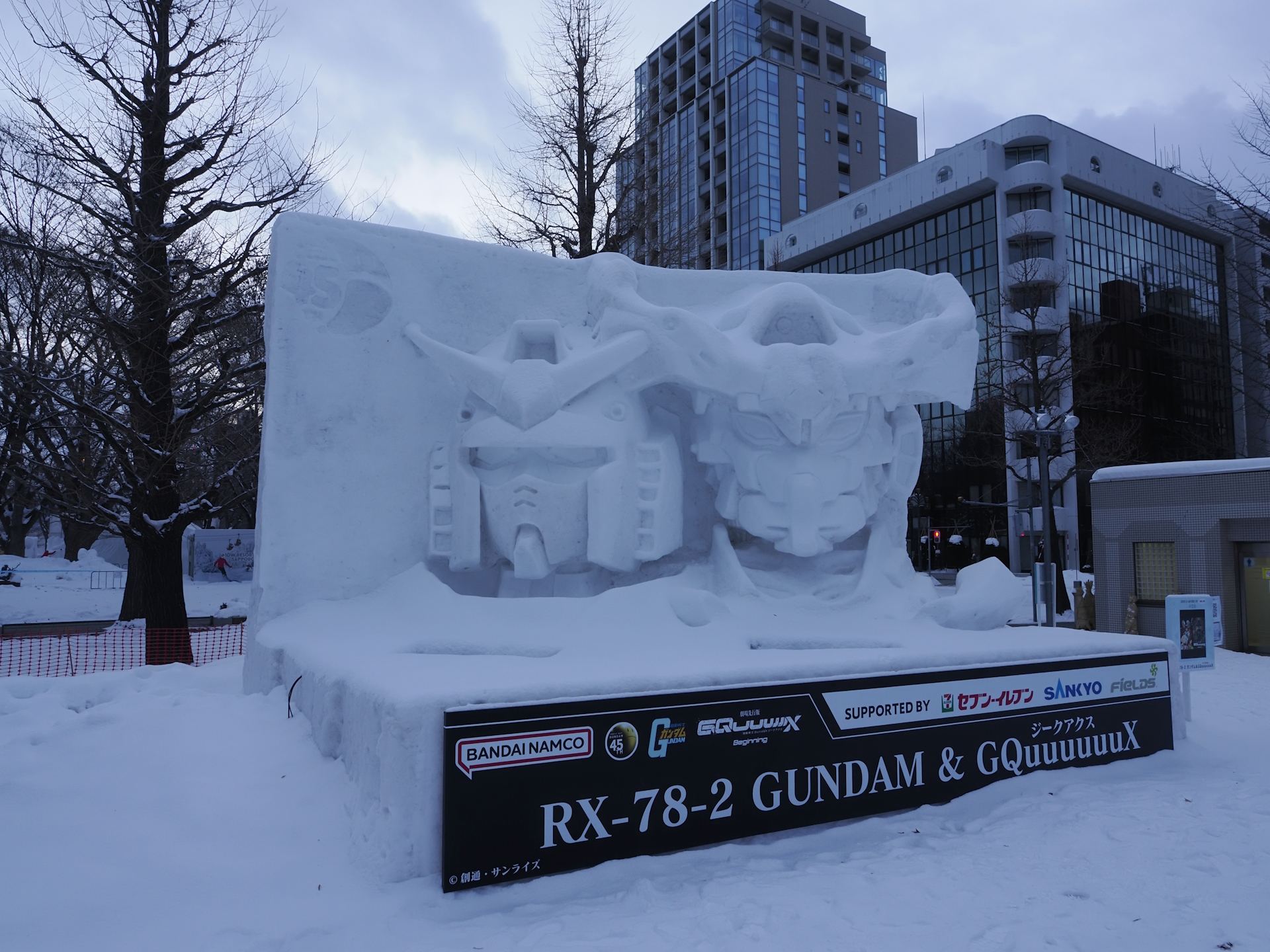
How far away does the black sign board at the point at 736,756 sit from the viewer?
360 cm

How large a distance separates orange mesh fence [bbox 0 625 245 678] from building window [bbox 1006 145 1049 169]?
1105 inches

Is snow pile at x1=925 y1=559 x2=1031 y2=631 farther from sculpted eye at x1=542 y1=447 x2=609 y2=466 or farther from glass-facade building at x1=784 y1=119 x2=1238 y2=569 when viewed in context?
glass-facade building at x1=784 y1=119 x2=1238 y2=569

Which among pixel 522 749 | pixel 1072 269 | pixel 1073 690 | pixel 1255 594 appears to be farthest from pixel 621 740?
pixel 1072 269

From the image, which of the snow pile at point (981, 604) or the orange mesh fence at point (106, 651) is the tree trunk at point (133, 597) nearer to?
the orange mesh fence at point (106, 651)

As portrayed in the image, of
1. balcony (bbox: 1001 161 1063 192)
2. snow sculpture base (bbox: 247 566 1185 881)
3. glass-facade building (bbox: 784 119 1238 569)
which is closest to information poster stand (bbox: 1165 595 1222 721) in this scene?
snow sculpture base (bbox: 247 566 1185 881)

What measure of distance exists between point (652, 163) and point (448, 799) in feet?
47.4

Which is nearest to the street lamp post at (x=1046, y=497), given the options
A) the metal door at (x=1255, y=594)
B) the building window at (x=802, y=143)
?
the metal door at (x=1255, y=594)

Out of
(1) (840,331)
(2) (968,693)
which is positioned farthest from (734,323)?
(2) (968,693)

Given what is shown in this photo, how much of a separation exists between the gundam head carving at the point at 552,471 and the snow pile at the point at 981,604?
196 cm

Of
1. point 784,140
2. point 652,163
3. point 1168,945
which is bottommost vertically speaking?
point 1168,945

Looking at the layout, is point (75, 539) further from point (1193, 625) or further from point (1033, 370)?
point (1193, 625)

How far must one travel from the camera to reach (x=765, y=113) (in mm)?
39281

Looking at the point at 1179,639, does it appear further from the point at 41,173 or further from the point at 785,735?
the point at 41,173

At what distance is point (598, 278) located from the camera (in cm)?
651
